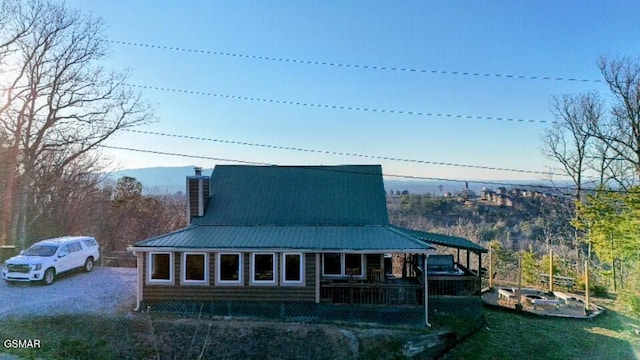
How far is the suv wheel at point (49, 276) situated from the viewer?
685 inches

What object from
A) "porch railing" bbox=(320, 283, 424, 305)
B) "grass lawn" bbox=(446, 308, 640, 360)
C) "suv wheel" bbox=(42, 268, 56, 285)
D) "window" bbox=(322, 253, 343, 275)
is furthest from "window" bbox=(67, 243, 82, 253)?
"grass lawn" bbox=(446, 308, 640, 360)

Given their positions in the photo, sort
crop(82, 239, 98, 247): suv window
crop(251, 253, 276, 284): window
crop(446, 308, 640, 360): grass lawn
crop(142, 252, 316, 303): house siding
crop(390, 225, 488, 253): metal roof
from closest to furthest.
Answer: crop(446, 308, 640, 360): grass lawn, crop(142, 252, 316, 303): house siding, crop(251, 253, 276, 284): window, crop(390, 225, 488, 253): metal roof, crop(82, 239, 98, 247): suv window

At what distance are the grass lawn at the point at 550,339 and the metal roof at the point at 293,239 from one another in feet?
11.6

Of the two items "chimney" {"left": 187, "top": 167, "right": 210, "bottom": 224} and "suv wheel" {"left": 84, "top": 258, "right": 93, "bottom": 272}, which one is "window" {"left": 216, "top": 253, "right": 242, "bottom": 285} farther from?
"suv wheel" {"left": 84, "top": 258, "right": 93, "bottom": 272}

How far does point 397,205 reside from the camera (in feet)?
208

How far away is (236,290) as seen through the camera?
14938 millimetres

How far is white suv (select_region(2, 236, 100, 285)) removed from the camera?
17.1 metres

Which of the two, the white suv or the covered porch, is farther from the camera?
the white suv

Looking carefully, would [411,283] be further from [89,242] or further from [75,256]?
[89,242]

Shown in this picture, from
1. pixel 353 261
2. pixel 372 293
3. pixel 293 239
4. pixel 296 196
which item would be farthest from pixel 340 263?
pixel 296 196

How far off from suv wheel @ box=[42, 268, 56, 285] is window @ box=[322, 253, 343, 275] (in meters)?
11.2

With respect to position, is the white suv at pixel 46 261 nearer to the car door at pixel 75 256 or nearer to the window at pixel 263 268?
the car door at pixel 75 256

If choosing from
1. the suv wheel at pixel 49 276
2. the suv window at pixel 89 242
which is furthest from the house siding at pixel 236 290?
the suv window at pixel 89 242

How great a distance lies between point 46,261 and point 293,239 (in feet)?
34.1
